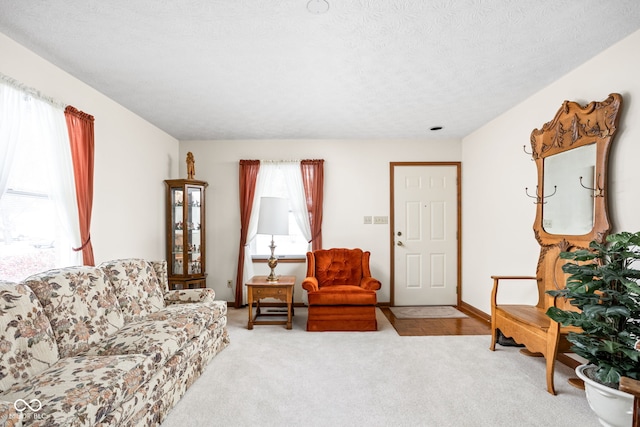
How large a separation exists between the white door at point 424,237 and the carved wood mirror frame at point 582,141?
170 centimetres

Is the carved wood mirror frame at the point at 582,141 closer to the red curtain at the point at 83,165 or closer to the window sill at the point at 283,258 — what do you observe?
the window sill at the point at 283,258

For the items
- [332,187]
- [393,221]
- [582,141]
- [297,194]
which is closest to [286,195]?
[297,194]

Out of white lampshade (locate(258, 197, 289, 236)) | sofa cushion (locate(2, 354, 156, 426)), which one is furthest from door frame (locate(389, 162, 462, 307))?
sofa cushion (locate(2, 354, 156, 426))

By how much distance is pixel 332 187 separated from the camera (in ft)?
15.5

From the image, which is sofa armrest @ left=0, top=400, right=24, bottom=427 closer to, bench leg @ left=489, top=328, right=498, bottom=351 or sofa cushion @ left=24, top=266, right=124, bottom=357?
sofa cushion @ left=24, top=266, right=124, bottom=357

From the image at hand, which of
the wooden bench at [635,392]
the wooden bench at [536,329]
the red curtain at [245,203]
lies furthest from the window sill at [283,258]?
the wooden bench at [635,392]

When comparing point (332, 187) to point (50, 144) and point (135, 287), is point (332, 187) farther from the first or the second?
point (50, 144)

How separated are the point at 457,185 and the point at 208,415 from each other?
4.27m

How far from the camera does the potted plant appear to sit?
70.3 inches

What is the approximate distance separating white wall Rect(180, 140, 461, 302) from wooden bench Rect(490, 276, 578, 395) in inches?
77.2

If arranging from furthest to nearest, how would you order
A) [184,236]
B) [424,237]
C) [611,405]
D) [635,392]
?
1. [424,237]
2. [184,236]
3. [611,405]
4. [635,392]

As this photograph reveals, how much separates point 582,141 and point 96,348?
386cm

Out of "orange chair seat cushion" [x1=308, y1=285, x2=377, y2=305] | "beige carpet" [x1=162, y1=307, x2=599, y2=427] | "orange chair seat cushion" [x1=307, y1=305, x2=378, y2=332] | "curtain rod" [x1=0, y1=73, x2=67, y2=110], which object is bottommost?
"beige carpet" [x1=162, y1=307, x2=599, y2=427]

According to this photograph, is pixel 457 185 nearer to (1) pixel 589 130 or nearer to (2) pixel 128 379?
(1) pixel 589 130
